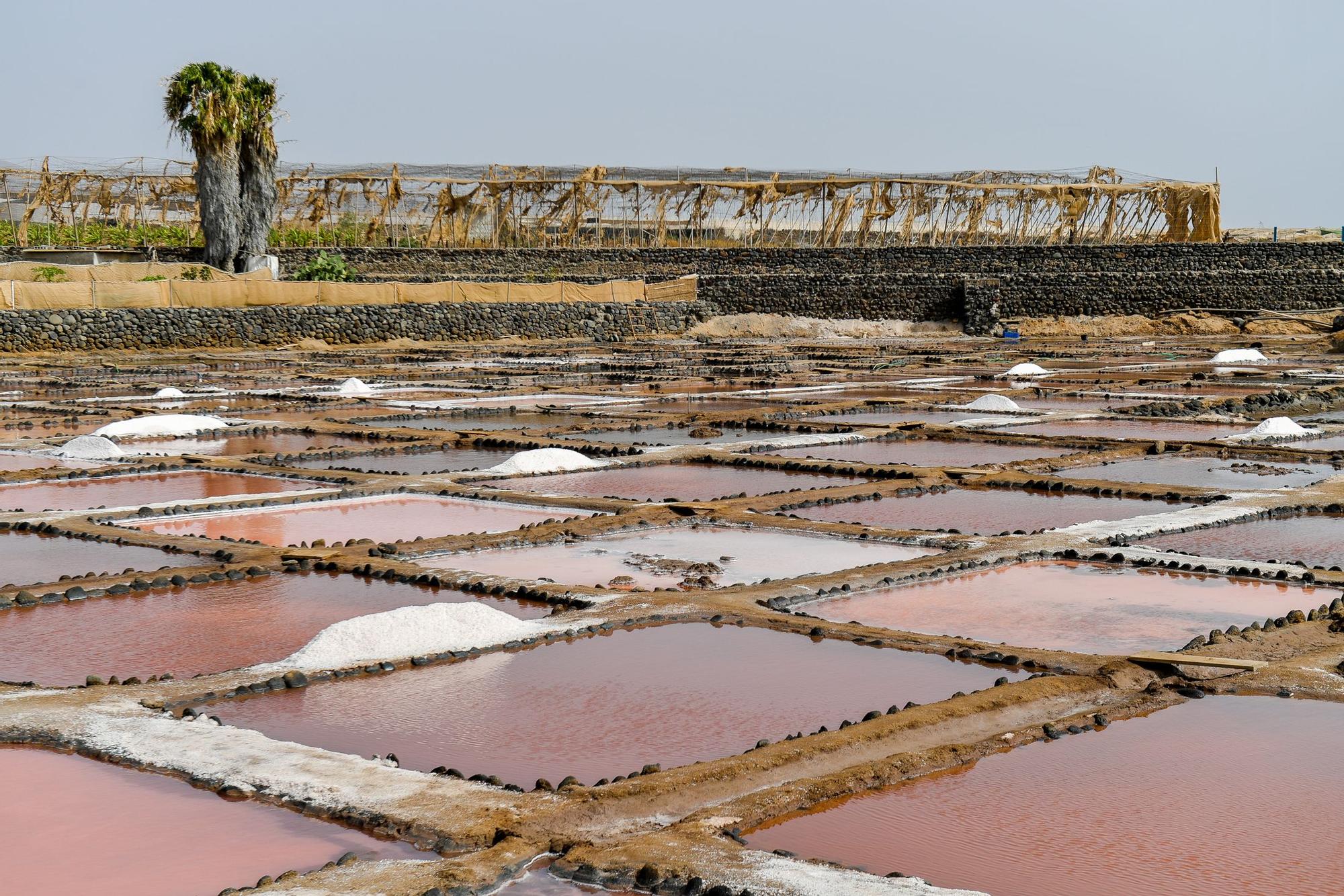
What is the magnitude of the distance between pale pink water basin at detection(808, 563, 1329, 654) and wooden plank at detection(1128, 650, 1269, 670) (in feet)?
1.02

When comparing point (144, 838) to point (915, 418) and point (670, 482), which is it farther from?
point (915, 418)

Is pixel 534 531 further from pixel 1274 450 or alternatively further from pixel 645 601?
pixel 1274 450

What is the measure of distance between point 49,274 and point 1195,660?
34343 mm

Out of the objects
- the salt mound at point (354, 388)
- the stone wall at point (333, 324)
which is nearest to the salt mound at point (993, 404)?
the salt mound at point (354, 388)

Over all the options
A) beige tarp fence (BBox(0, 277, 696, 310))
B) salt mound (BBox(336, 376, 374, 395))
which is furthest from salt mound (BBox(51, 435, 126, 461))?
beige tarp fence (BBox(0, 277, 696, 310))

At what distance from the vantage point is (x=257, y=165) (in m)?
41.7

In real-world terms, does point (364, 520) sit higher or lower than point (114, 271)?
lower

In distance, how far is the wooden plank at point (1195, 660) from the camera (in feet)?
18.7

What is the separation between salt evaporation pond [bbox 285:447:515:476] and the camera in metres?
12.5

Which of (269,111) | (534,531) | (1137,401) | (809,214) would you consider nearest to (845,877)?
(534,531)

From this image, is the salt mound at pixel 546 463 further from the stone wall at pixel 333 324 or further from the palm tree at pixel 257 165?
the palm tree at pixel 257 165

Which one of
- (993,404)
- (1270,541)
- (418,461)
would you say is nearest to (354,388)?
(418,461)

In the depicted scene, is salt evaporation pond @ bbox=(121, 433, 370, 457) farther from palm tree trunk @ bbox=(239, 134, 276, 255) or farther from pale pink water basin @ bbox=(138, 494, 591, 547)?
palm tree trunk @ bbox=(239, 134, 276, 255)

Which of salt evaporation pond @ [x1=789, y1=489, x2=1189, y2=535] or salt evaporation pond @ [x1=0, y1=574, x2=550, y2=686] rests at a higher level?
salt evaporation pond @ [x1=0, y1=574, x2=550, y2=686]
